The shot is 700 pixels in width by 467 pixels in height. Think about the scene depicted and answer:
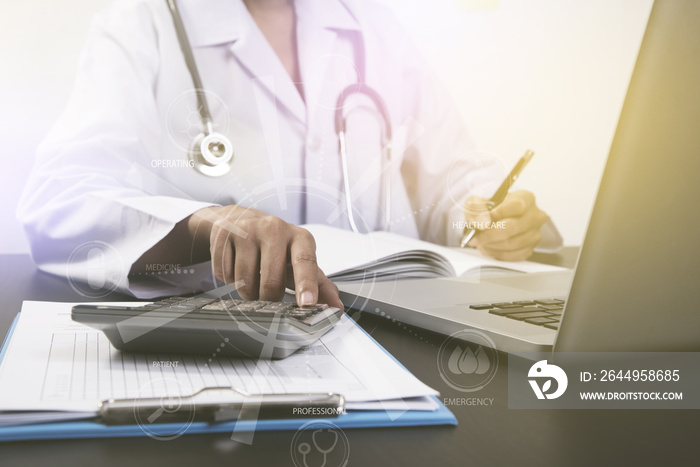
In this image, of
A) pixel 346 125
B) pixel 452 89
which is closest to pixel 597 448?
pixel 346 125

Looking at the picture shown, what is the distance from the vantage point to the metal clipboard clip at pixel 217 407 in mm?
214

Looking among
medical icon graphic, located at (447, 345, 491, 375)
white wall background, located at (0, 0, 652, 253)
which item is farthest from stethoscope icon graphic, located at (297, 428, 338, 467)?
white wall background, located at (0, 0, 652, 253)

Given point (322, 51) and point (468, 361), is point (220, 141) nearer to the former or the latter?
point (322, 51)

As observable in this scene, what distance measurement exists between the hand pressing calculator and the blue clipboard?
69mm

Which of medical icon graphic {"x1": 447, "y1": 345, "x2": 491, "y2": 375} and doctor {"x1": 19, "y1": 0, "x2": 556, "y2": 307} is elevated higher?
doctor {"x1": 19, "y1": 0, "x2": 556, "y2": 307}

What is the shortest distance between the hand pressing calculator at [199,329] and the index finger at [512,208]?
24.6 inches

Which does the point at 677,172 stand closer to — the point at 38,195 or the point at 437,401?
the point at 437,401

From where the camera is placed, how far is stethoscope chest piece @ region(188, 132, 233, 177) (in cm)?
90

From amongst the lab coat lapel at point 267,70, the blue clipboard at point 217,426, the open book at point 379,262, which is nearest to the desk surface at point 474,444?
the blue clipboard at point 217,426

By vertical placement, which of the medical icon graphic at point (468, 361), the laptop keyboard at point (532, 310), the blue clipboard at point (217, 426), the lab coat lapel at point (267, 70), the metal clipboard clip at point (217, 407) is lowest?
the medical icon graphic at point (468, 361)

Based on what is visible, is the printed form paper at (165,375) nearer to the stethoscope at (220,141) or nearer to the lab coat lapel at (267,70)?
the stethoscope at (220,141)

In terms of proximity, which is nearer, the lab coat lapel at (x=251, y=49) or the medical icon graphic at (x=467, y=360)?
the medical icon graphic at (x=467, y=360)

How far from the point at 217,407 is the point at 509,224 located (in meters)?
0.71

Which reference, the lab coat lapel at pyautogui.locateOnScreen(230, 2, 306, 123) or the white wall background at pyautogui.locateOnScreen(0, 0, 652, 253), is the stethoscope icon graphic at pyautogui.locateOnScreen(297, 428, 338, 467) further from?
the white wall background at pyautogui.locateOnScreen(0, 0, 652, 253)
